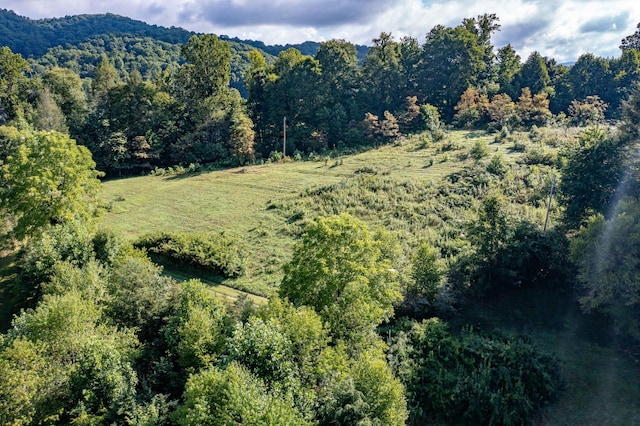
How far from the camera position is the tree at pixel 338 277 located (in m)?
13.6

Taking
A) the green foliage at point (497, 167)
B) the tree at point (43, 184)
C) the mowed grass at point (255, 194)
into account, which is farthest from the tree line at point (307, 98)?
the tree at point (43, 184)

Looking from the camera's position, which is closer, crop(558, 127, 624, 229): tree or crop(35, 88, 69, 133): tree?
crop(558, 127, 624, 229): tree

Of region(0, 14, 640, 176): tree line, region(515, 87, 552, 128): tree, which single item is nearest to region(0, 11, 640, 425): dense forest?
region(515, 87, 552, 128): tree

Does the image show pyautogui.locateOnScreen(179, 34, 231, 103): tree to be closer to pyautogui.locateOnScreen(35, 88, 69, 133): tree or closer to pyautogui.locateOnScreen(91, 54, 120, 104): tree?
pyautogui.locateOnScreen(91, 54, 120, 104): tree

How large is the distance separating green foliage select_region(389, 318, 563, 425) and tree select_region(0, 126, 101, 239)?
1841 cm

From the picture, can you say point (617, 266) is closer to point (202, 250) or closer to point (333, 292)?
point (333, 292)

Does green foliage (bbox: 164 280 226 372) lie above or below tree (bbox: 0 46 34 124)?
below

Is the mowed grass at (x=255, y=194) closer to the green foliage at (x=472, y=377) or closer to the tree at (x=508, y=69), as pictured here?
the green foliage at (x=472, y=377)

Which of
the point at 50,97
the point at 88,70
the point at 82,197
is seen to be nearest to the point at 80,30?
the point at 88,70

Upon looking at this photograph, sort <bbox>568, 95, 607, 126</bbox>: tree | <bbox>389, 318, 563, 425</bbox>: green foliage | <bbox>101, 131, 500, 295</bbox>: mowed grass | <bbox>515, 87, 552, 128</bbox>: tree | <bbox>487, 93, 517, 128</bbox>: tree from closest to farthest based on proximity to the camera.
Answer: <bbox>389, 318, 563, 425</bbox>: green foliage < <bbox>101, 131, 500, 295</bbox>: mowed grass < <bbox>568, 95, 607, 126</bbox>: tree < <bbox>515, 87, 552, 128</bbox>: tree < <bbox>487, 93, 517, 128</bbox>: tree

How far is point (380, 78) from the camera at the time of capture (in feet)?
174

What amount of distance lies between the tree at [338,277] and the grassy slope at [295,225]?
21.1ft

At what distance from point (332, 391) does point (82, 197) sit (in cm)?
1934

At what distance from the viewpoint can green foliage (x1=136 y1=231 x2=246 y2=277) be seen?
21.6 metres
